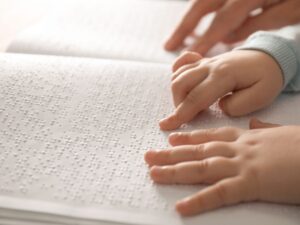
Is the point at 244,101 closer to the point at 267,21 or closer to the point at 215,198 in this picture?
the point at 215,198

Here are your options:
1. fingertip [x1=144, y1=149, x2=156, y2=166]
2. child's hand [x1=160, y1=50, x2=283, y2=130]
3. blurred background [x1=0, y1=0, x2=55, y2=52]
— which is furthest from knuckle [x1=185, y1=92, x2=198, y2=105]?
blurred background [x1=0, y1=0, x2=55, y2=52]

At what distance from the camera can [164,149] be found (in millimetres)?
494

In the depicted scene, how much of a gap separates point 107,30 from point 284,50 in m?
0.36

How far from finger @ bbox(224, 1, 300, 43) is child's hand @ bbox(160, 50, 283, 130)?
0.20 meters

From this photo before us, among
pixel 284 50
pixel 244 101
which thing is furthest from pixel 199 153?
pixel 284 50

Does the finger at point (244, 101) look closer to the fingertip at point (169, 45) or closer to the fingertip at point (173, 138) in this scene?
the fingertip at point (173, 138)

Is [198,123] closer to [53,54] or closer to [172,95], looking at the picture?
[172,95]

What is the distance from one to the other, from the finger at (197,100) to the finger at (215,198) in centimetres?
13

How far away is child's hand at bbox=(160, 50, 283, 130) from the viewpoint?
55 centimetres

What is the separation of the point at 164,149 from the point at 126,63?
0.22 m

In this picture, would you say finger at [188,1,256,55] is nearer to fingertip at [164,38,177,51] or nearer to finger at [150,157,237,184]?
fingertip at [164,38,177,51]

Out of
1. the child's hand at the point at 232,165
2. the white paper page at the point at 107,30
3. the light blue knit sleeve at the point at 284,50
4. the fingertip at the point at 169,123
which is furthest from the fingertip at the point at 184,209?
the white paper page at the point at 107,30

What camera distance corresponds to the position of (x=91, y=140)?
0.51 m

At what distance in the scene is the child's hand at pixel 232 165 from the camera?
1.40 ft
